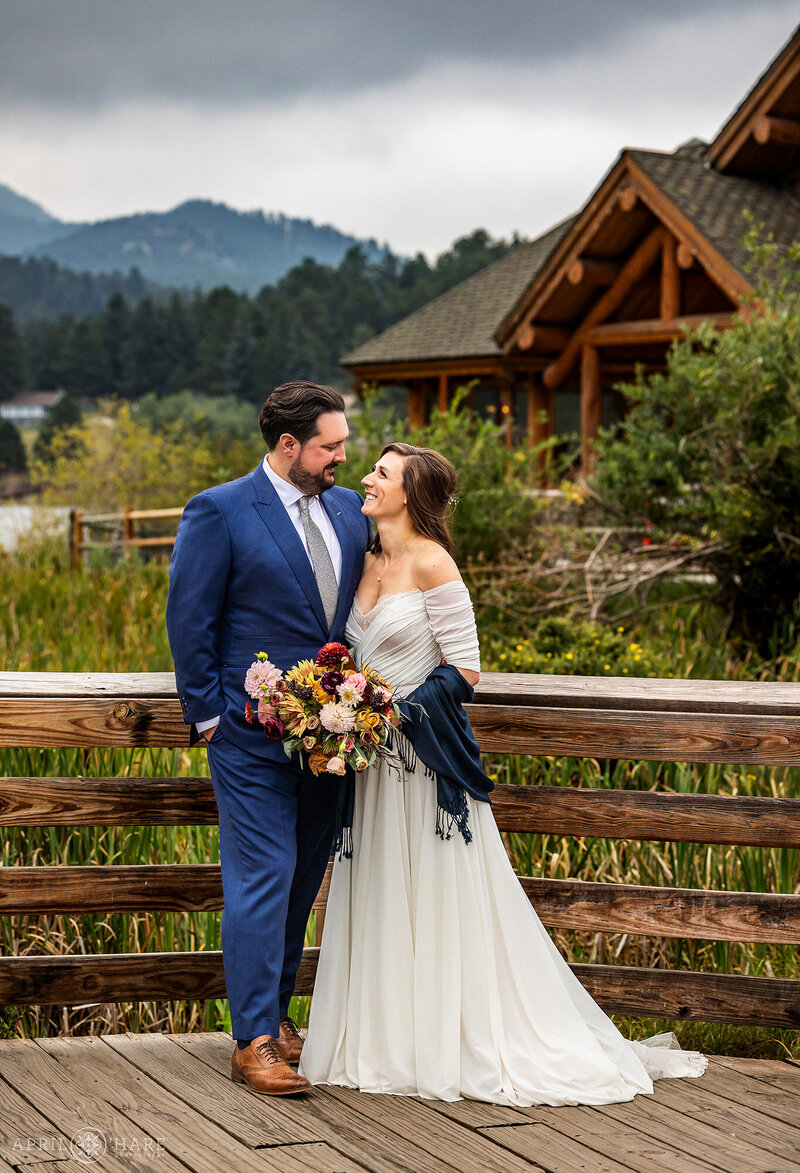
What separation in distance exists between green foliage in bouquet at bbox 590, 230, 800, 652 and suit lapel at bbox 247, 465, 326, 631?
525 cm

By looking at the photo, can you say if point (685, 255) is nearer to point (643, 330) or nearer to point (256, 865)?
point (643, 330)

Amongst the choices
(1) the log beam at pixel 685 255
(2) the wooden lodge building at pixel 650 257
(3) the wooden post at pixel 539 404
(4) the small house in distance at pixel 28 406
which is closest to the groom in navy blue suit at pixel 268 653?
(2) the wooden lodge building at pixel 650 257

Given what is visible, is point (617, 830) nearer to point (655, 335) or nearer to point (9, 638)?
point (9, 638)

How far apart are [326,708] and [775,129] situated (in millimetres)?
13768

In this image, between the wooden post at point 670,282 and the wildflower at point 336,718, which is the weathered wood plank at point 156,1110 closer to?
the wildflower at point 336,718

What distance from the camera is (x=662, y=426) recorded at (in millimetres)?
9477

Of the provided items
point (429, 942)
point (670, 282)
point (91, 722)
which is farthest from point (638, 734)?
point (670, 282)

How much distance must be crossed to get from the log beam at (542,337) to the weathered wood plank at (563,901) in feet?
42.6

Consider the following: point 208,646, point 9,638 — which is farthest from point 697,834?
point 9,638

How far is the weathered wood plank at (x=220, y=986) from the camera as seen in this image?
11.6ft

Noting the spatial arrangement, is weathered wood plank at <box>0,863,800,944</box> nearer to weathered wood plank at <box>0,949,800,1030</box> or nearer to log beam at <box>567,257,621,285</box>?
weathered wood plank at <box>0,949,800,1030</box>

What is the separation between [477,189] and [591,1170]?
461ft

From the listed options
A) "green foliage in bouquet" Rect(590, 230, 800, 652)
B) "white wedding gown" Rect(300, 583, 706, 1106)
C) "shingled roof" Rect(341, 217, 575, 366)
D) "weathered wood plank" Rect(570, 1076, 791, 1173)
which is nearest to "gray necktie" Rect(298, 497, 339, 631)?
"white wedding gown" Rect(300, 583, 706, 1106)

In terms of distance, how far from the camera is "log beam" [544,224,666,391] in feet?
50.2
